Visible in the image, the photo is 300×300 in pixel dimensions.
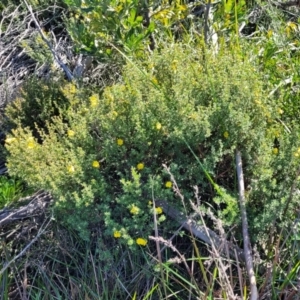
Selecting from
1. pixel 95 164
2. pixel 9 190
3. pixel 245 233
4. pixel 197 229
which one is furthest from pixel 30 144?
pixel 245 233

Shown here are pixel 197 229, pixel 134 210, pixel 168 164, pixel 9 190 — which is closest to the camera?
pixel 134 210

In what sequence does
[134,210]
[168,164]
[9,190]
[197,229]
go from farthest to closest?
1. [9,190]
2. [168,164]
3. [197,229]
4. [134,210]

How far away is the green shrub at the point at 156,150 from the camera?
67.6 inches

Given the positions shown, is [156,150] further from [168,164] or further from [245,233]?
[245,233]

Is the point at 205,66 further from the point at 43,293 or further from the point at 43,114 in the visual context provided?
the point at 43,293

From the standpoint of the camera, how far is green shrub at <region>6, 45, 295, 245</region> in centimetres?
172

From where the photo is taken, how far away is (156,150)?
180cm

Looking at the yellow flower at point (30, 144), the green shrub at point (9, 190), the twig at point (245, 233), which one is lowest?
the twig at point (245, 233)

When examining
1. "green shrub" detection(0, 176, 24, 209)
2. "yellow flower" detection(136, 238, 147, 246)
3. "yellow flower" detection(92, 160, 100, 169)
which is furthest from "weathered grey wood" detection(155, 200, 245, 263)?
"green shrub" detection(0, 176, 24, 209)

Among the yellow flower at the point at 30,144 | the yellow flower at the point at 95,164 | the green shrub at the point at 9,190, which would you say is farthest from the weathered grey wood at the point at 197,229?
the green shrub at the point at 9,190

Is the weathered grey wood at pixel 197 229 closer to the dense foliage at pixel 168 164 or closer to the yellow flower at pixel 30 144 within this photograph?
the dense foliage at pixel 168 164

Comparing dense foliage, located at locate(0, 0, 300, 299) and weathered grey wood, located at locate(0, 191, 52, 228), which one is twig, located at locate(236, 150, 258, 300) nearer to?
dense foliage, located at locate(0, 0, 300, 299)

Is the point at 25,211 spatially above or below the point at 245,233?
above

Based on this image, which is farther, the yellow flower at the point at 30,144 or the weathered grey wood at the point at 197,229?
the yellow flower at the point at 30,144
